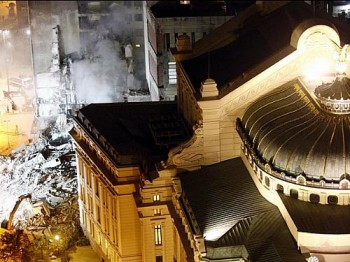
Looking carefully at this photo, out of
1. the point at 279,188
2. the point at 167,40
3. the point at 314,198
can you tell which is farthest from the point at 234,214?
the point at 167,40

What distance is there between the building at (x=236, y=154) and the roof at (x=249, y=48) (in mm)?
206

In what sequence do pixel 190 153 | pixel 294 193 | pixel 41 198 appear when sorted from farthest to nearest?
pixel 41 198, pixel 190 153, pixel 294 193

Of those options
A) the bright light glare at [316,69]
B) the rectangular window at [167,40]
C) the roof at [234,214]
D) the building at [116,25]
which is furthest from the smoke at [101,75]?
the bright light glare at [316,69]

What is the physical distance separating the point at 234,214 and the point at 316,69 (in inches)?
597

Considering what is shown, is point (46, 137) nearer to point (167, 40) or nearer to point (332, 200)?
point (167, 40)

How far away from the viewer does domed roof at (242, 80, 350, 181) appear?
6969cm

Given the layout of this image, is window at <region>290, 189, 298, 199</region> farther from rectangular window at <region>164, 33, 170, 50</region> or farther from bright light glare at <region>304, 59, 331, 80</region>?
rectangular window at <region>164, 33, 170, 50</region>

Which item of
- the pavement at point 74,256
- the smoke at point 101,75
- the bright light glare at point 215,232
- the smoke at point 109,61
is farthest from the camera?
the smoke at point 109,61

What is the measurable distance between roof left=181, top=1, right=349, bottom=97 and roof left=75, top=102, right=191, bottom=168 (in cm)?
568

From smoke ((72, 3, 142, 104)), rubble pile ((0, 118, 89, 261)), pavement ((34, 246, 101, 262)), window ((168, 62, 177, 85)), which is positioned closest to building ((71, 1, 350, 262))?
pavement ((34, 246, 101, 262))

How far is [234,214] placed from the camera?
73.4 metres

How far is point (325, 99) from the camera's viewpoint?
7325cm

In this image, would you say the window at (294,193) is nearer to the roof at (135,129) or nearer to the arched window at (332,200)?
the arched window at (332,200)

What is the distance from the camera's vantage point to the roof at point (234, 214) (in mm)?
68938
